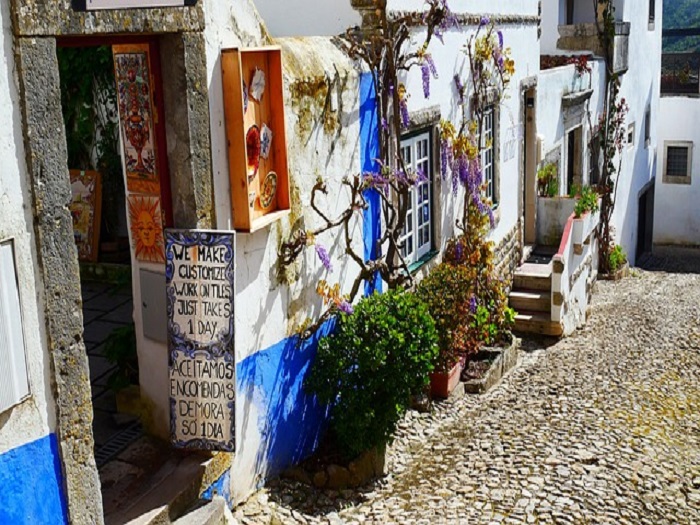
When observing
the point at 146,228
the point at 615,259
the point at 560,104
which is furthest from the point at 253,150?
the point at 615,259

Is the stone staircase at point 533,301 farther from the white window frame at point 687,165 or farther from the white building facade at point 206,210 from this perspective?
the white window frame at point 687,165

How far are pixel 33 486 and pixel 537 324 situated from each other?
9076 mm

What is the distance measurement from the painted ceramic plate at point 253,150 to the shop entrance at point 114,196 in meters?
0.68

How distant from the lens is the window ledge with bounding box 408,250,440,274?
9677 millimetres

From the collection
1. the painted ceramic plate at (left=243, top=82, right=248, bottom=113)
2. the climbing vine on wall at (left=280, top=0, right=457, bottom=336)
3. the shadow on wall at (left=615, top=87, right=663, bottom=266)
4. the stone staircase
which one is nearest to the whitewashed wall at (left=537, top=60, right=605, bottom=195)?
the stone staircase

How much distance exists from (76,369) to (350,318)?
9.99ft

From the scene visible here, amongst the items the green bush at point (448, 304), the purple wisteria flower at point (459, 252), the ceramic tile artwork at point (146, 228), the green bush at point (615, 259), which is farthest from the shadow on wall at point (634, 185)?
the ceramic tile artwork at point (146, 228)

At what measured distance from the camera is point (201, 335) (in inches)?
224

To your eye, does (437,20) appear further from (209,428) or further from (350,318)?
(209,428)

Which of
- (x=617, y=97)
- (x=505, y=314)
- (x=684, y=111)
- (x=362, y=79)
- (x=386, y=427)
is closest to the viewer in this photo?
(x=386, y=427)

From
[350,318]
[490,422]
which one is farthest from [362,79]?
[490,422]

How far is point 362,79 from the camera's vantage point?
8070mm

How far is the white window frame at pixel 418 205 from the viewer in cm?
963

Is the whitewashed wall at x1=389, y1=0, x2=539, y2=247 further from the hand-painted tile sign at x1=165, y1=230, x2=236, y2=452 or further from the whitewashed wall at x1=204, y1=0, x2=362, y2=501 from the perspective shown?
the hand-painted tile sign at x1=165, y1=230, x2=236, y2=452
